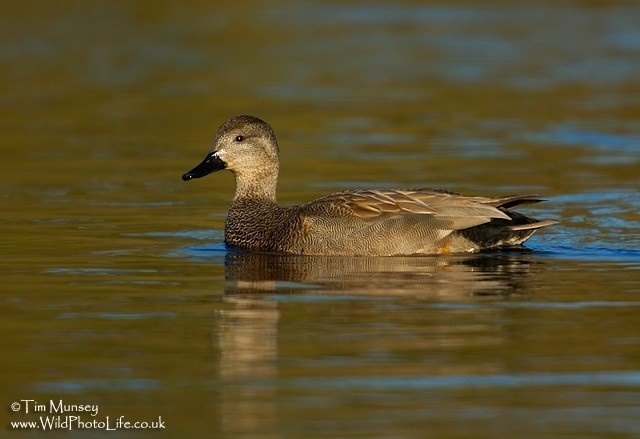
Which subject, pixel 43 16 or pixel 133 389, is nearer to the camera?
pixel 133 389

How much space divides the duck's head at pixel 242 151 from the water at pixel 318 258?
634mm

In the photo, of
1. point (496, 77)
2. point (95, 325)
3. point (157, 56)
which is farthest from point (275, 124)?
point (95, 325)

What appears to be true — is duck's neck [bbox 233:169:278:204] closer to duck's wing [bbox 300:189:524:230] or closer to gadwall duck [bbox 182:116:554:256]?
gadwall duck [bbox 182:116:554:256]

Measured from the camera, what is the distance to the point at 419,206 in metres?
12.3

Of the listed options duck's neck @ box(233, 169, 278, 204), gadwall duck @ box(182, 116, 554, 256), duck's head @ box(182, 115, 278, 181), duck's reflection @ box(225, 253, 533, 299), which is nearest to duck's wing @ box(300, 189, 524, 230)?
gadwall duck @ box(182, 116, 554, 256)

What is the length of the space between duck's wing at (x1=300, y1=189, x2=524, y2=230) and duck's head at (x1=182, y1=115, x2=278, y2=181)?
114cm

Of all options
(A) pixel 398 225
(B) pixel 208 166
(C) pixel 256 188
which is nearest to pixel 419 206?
(A) pixel 398 225

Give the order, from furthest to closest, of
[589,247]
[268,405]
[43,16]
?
[43,16]
[589,247]
[268,405]

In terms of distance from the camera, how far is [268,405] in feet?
26.0

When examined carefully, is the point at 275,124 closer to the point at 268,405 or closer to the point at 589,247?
the point at 589,247

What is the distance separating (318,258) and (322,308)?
2157mm

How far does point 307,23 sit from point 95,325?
23776mm

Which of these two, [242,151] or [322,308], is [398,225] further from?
[322,308]

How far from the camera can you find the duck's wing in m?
12.1
